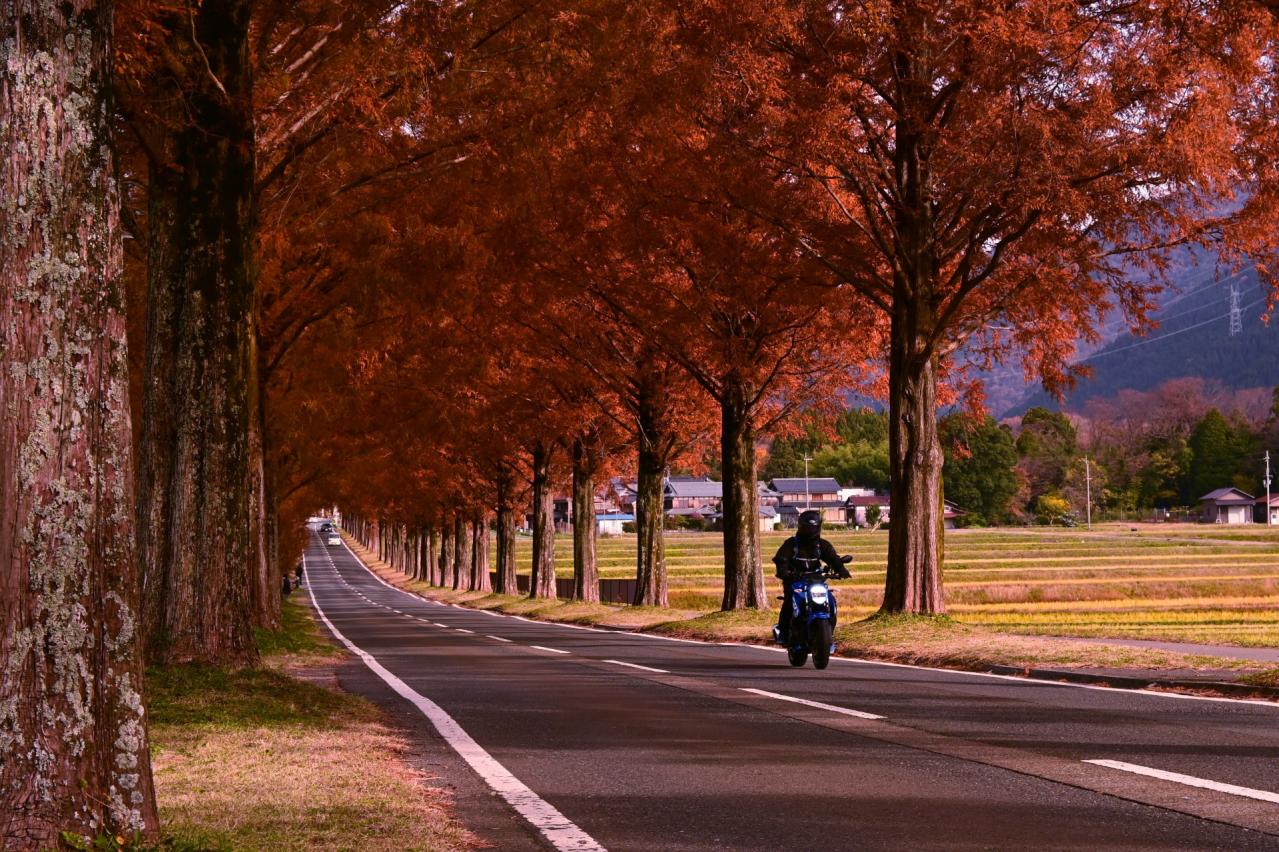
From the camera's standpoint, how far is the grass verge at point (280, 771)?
6.44 m

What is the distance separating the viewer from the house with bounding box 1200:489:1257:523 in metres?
171

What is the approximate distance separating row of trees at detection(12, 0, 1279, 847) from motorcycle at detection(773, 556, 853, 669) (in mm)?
5291

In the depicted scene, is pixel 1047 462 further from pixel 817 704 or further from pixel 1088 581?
pixel 817 704

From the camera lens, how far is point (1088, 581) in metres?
57.2

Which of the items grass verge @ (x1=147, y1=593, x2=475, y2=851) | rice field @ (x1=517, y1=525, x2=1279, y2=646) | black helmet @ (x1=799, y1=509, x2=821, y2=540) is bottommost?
rice field @ (x1=517, y1=525, x2=1279, y2=646)

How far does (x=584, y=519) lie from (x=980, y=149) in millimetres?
25983

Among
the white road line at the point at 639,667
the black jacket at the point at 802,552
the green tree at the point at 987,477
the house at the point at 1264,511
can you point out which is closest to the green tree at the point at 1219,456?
the house at the point at 1264,511

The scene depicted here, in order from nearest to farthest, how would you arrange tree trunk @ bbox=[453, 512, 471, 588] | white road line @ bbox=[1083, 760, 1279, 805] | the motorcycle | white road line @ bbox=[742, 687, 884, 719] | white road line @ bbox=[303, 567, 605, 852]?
white road line @ bbox=[303, 567, 605, 852]
white road line @ bbox=[1083, 760, 1279, 805]
white road line @ bbox=[742, 687, 884, 719]
the motorcycle
tree trunk @ bbox=[453, 512, 471, 588]

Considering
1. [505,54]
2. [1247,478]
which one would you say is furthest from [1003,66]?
[1247,478]

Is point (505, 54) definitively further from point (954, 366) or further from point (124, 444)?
point (954, 366)

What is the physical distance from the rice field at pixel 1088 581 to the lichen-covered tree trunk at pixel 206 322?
1274 cm

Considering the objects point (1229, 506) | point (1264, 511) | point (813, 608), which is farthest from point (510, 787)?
point (1229, 506)

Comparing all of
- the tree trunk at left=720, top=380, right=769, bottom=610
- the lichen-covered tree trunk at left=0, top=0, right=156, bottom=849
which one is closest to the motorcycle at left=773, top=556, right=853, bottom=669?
the lichen-covered tree trunk at left=0, top=0, right=156, bottom=849

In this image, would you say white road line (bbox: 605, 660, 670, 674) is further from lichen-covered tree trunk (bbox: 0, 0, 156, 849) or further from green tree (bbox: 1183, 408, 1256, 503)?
green tree (bbox: 1183, 408, 1256, 503)
